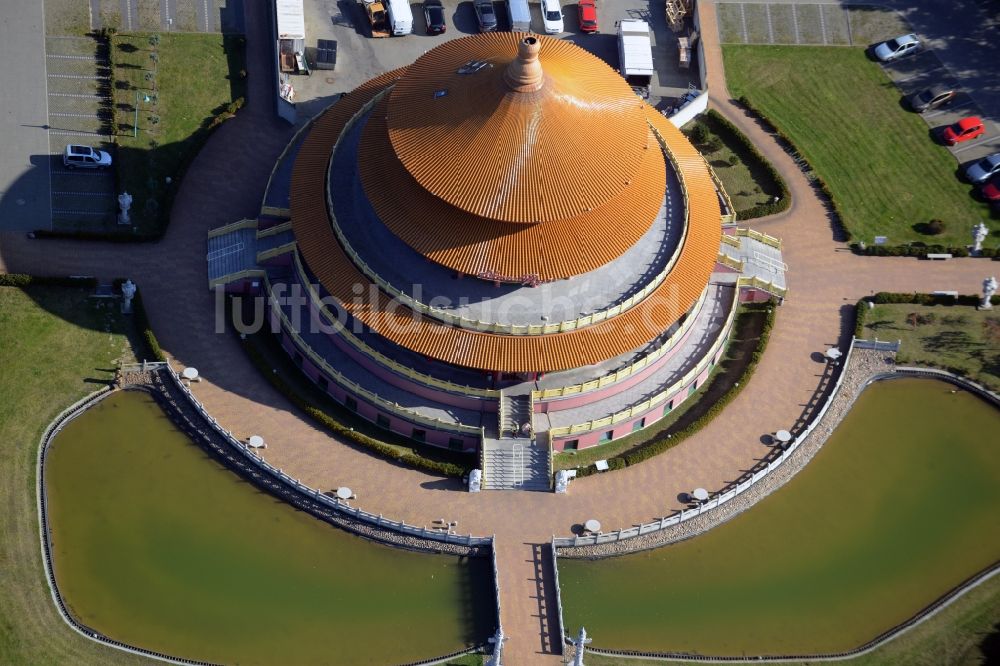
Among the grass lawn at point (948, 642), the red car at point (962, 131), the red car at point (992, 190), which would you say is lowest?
the grass lawn at point (948, 642)

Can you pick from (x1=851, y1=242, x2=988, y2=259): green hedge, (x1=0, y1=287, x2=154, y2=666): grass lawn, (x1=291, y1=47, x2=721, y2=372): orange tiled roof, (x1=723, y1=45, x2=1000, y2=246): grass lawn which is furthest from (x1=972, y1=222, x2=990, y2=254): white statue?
(x1=0, y1=287, x2=154, y2=666): grass lawn

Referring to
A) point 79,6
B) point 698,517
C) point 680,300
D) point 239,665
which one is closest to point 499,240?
point 680,300

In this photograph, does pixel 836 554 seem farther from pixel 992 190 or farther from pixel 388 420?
pixel 992 190

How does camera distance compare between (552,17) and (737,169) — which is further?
(552,17)

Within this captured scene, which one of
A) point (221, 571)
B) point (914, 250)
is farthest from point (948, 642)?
point (221, 571)

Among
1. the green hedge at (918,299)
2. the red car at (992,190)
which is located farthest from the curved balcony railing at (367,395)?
the red car at (992,190)

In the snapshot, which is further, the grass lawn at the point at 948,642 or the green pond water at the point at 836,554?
the green pond water at the point at 836,554

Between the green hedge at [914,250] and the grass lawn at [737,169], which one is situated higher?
the grass lawn at [737,169]

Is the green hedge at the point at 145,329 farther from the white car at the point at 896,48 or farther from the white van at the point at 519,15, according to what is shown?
the white car at the point at 896,48
